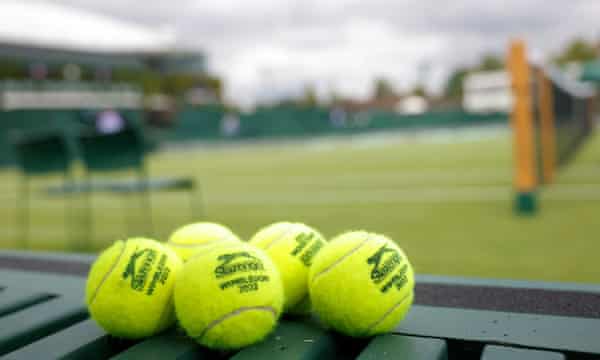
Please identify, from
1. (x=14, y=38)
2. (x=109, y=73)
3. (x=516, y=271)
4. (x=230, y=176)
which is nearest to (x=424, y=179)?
(x=230, y=176)

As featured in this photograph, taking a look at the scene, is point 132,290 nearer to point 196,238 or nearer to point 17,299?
point 196,238

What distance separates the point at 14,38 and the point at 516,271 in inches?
1755

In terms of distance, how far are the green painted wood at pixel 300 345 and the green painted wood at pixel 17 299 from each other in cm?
78

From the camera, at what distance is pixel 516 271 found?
2957 millimetres

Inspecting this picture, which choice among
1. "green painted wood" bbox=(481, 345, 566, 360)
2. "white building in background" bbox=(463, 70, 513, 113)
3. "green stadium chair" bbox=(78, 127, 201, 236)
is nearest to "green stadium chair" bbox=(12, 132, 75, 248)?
"green stadium chair" bbox=(78, 127, 201, 236)

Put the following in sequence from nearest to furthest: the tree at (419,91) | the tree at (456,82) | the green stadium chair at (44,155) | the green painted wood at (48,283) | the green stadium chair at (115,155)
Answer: the green painted wood at (48,283) < the green stadium chair at (115,155) < the green stadium chair at (44,155) < the tree at (419,91) < the tree at (456,82)

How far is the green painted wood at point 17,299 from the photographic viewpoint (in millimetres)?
1571

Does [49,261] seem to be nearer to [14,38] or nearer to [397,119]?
[397,119]

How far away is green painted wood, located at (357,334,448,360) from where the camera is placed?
1.15 meters

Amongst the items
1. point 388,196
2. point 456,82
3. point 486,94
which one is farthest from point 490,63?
point 388,196

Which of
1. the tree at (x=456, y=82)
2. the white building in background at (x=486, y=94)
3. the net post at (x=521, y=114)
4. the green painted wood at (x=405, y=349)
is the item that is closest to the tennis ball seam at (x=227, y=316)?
the green painted wood at (x=405, y=349)

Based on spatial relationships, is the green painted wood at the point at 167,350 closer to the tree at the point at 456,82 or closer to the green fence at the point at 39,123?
the green fence at the point at 39,123

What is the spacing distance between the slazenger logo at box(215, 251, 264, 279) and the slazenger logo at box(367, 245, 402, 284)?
0.26m

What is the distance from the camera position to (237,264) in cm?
125
